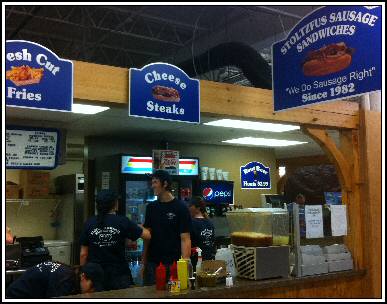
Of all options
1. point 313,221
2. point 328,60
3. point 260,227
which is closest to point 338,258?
point 313,221

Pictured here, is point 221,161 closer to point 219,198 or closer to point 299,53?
point 219,198

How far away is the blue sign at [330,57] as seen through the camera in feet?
12.6

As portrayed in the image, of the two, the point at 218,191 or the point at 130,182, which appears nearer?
the point at 130,182

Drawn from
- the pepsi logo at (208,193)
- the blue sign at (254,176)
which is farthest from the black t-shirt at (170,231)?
the blue sign at (254,176)

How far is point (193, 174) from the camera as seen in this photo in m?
9.52

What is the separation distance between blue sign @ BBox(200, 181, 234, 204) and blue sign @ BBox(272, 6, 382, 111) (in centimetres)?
518

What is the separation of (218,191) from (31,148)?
474 cm

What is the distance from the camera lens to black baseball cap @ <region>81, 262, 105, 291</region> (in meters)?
3.80

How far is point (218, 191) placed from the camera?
9.81 metres

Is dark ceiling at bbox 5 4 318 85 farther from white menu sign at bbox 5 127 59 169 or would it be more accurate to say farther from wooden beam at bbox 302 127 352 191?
white menu sign at bbox 5 127 59 169

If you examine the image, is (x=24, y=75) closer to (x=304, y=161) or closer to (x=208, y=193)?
(x=208, y=193)

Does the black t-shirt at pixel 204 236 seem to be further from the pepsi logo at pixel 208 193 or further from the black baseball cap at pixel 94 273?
the pepsi logo at pixel 208 193

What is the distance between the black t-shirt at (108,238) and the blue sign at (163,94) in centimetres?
114

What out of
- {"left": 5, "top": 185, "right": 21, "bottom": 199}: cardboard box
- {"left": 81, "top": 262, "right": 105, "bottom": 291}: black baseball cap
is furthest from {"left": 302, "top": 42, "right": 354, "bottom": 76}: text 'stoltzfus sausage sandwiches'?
{"left": 5, "top": 185, "right": 21, "bottom": 199}: cardboard box
